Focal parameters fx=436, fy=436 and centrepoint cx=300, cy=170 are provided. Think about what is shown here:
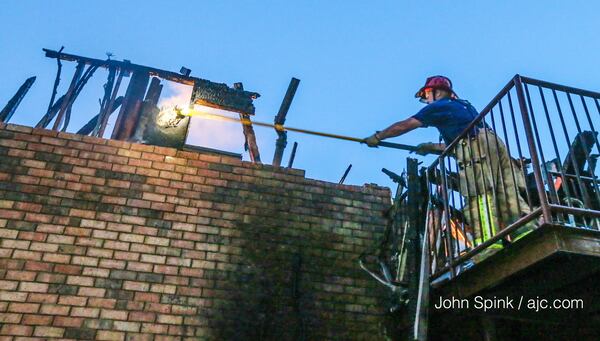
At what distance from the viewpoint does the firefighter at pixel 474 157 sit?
12.0 feet

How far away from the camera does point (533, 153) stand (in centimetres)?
308

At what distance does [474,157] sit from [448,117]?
660mm

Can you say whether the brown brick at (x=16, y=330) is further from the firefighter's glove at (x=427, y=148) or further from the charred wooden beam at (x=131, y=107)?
the firefighter's glove at (x=427, y=148)

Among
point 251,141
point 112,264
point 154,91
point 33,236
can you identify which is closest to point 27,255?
point 33,236

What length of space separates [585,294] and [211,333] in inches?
130

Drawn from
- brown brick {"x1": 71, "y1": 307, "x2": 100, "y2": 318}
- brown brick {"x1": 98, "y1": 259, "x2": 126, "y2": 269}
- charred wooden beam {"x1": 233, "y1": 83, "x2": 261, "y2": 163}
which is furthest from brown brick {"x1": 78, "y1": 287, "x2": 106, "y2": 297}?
charred wooden beam {"x1": 233, "y1": 83, "x2": 261, "y2": 163}

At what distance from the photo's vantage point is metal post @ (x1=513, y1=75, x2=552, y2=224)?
2812 mm

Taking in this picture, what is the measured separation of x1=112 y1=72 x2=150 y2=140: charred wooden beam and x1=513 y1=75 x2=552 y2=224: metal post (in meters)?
5.87

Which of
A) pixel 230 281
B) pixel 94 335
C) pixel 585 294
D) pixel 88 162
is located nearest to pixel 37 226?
pixel 88 162

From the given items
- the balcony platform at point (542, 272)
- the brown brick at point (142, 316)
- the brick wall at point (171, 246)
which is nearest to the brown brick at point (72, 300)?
the brick wall at point (171, 246)

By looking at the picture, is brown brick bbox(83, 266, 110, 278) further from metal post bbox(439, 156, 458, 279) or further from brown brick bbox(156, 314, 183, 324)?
metal post bbox(439, 156, 458, 279)

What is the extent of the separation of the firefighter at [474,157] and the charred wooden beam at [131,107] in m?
4.35

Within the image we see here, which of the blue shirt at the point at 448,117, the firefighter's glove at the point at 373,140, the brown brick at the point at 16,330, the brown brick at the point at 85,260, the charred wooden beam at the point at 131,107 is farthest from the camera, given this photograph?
the charred wooden beam at the point at 131,107

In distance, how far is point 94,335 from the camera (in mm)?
3953
